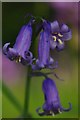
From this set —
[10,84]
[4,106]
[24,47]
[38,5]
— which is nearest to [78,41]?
[38,5]

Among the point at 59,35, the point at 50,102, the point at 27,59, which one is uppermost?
the point at 59,35

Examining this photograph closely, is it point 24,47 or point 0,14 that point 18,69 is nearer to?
point 0,14

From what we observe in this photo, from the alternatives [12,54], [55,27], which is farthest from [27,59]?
[55,27]

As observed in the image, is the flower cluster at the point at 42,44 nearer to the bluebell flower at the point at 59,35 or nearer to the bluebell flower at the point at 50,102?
the bluebell flower at the point at 59,35

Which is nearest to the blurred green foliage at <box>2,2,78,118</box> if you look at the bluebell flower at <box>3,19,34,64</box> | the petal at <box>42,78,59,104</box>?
the petal at <box>42,78,59,104</box>

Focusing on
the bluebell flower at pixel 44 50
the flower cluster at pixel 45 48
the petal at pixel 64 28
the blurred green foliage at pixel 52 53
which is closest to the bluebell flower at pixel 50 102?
the flower cluster at pixel 45 48

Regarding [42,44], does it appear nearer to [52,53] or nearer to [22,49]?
[22,49]

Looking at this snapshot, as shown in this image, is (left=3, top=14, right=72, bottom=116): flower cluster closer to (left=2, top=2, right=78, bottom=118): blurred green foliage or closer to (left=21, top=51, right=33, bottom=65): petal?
→ (left=21, top=51, right=33, bottom=65): petal
